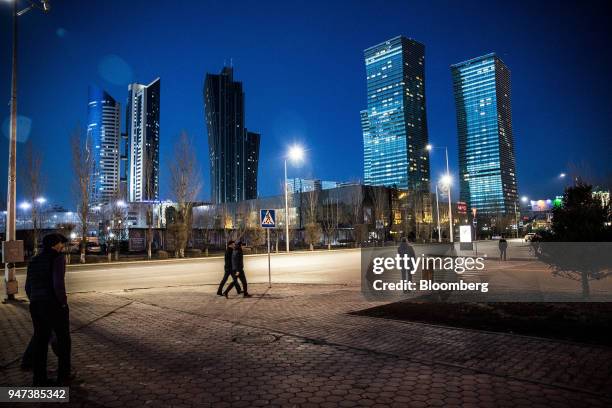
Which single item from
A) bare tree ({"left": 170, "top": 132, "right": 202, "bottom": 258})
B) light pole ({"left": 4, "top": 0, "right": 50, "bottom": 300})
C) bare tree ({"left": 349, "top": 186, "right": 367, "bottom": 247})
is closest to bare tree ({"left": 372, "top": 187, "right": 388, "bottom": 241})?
bare tree ({"left": 349, "top": 186, "right": 367, "bottom": 247})

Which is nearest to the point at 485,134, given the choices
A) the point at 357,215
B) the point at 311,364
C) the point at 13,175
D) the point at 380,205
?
the point at 380,205

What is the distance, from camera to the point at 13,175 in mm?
13375

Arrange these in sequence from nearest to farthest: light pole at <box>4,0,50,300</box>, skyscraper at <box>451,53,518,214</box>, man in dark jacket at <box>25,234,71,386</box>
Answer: man in dark jacket at <box>25,234,71,386</box> < light pole at <box>4,0,50,300</box> < skyscraper at <box>451,53,518,214</box>

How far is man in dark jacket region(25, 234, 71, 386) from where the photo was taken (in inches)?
200

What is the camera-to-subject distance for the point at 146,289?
15.1 metres

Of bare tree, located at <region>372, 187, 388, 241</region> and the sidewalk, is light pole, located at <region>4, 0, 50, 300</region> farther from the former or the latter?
bare tree, located at <region>372, 187, 388, 241</region>

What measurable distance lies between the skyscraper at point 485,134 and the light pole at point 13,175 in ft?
499

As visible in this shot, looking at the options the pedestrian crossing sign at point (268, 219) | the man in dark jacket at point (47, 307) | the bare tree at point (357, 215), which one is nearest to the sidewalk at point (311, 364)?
the man in dark jacket at point (47, 307)

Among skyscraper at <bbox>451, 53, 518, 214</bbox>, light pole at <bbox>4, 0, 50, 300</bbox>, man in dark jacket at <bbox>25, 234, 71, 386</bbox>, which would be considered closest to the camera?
man in dark jacket at <bbox>25, 234, 71, 386</bbox>

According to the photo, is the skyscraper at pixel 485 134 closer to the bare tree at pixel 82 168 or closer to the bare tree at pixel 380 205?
the bare tree at pixel 380 205

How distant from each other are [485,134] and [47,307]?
558 ft

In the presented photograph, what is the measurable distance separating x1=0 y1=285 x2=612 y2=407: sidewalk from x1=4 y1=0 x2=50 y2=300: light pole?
4.34m

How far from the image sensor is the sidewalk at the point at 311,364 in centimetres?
463

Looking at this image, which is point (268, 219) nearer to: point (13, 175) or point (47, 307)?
point (13, 175)
